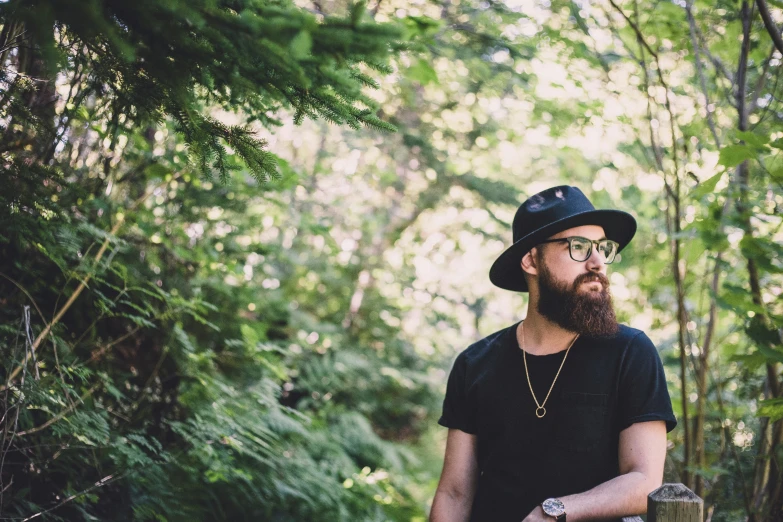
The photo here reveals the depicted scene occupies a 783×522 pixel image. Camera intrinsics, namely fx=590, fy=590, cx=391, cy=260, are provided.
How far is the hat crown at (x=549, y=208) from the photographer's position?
2.87m

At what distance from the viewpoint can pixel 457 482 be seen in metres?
2.87

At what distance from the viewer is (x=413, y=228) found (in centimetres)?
1209

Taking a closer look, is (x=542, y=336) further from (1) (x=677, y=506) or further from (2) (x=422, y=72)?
(2) (x=422, y=72)

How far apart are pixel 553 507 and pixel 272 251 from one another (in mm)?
2947

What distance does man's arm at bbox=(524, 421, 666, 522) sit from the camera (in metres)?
2.29

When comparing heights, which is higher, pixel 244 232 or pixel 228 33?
pixel 228 33

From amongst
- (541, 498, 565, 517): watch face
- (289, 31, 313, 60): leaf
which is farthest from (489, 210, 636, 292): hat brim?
(289, 31, 313, 60): leaf

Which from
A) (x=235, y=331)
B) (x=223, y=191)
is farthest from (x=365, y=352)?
(x=223, y=191)

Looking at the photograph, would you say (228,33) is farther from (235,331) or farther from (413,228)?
(413,228)

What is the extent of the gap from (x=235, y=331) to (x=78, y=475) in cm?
205

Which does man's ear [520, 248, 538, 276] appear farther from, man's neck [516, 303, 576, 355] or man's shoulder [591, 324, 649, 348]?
man's shoulder [591, 324, 649, 348]

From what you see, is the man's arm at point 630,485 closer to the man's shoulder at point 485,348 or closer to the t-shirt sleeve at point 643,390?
the t-shirt sleeve at point 643,390

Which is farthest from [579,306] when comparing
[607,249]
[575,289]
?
[607,249]

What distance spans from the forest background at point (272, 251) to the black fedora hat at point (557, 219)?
50 centimetres
